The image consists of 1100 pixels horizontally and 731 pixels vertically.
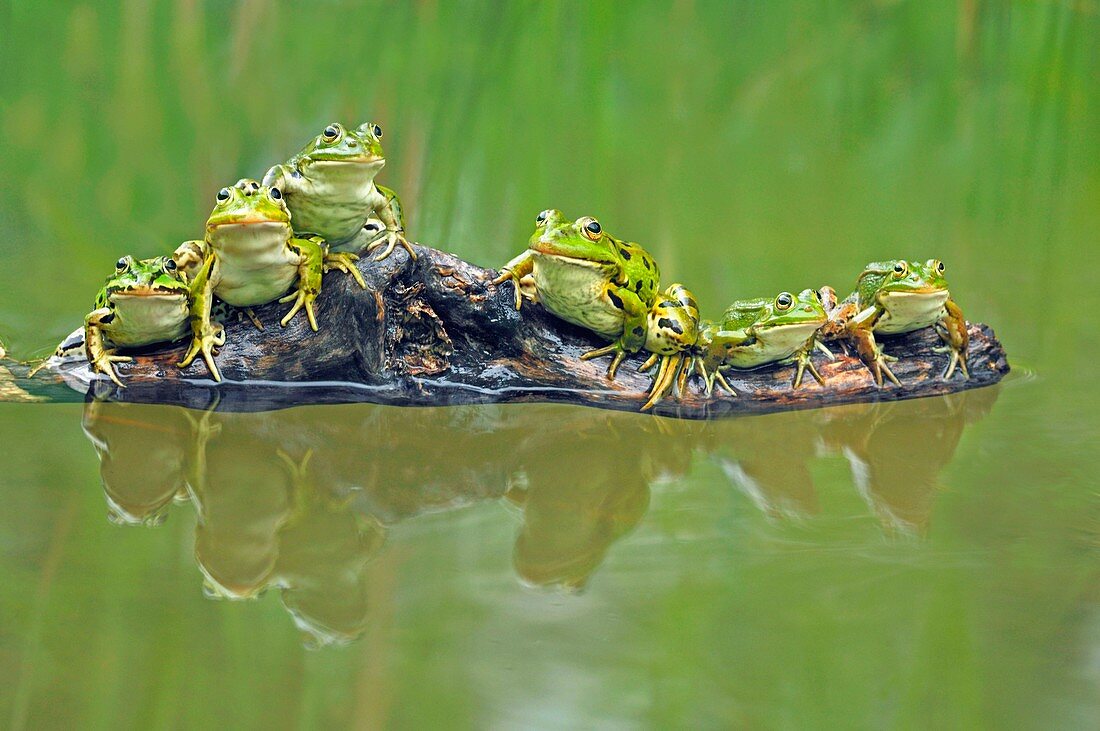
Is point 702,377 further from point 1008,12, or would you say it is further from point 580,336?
point 1008,12

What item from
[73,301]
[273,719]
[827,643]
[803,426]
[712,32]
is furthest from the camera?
[712,32]

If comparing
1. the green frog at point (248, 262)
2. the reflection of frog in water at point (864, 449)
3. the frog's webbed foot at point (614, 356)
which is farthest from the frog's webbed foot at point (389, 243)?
the reflection of frog in water at point (864, 449)

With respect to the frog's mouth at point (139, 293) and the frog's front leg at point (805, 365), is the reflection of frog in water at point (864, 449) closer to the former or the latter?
the frog's front leg at point (805, 365)

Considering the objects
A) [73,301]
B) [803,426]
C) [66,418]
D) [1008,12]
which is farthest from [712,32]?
[66,418]

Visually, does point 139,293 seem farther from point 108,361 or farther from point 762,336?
point 762,336

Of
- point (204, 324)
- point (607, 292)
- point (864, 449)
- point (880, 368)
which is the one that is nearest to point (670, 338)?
point (607, 292)

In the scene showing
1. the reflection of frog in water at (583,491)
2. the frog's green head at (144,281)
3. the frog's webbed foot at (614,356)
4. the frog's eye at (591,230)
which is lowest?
the reflection of frog in water at (583,491)

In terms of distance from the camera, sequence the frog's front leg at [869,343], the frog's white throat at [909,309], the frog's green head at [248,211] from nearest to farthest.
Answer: the frog's green head at [248,211], the frog's white throat at [909,309], the frog's front leg at [869,343]
